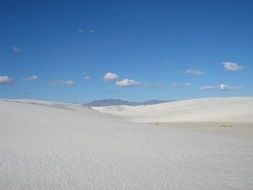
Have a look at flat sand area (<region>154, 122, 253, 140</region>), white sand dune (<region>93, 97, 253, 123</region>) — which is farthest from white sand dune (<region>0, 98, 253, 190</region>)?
white sand dune (<region>93, 97, 253, 123</region>)

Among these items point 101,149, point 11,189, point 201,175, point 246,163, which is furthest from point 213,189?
point 101,149

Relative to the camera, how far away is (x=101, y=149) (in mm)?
10977

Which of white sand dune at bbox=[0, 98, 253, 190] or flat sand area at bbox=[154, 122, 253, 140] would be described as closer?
white sand dune at bbox=[0, 98, 253, 190]

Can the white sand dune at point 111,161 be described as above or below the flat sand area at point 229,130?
below

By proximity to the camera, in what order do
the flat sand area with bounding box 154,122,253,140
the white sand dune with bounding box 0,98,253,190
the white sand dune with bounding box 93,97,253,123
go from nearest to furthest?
the white sand dune with bounding box 0,98,253,190 → the flat sand area with bounding box 154,122,253,140 → the white sand dune with bounding box 93,97,253,123

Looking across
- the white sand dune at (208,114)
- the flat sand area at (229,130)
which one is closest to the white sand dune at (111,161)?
the flat sand area at (229,130)

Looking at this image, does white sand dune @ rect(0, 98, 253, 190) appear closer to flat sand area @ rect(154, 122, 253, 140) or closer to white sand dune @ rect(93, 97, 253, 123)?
flat sand area @ rect(154, 122, 253, 140)

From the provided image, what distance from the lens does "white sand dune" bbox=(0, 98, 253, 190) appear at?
23.0 ft

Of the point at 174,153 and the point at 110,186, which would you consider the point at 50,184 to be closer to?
the point at 110,186

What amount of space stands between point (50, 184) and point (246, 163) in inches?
237

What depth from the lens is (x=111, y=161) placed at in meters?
9.25

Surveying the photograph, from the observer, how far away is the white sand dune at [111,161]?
702 centimetres

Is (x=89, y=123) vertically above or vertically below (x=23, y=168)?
above

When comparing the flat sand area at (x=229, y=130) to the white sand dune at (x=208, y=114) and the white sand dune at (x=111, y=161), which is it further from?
the white sand dune at (x=208, y=114)
